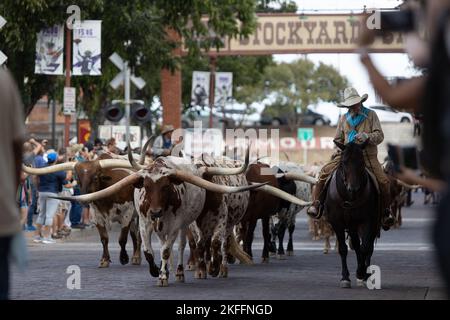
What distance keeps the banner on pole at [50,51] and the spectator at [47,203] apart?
4480 millimetres

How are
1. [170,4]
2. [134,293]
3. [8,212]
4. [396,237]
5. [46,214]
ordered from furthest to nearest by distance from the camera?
[170,4]
[396,237]
[46,214]
[134,293]
[8,212]

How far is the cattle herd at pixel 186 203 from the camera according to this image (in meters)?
15.2

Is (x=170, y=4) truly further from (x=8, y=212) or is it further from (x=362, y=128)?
(x=8, y=212)

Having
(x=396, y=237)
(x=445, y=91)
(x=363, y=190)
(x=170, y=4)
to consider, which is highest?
(x=170, y=4)

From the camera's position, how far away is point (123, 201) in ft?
63.0

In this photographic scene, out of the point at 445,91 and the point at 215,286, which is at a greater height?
the point at 445,91

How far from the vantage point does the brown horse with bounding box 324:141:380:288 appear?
14961mm

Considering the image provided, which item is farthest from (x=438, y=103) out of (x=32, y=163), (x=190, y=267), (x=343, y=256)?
(x=32, y=163)

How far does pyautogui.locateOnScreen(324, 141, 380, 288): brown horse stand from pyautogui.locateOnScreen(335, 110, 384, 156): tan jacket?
43 cm

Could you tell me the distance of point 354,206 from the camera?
49.9 ft

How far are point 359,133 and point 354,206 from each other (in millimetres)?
927

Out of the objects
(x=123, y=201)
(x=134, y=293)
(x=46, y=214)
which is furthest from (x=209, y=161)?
(x=46, y=214)

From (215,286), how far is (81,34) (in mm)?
14761

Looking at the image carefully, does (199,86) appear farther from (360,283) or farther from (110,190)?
(360,283)
